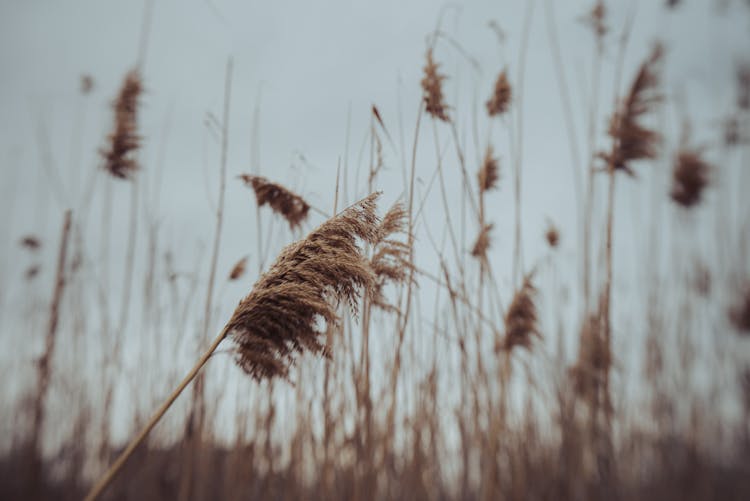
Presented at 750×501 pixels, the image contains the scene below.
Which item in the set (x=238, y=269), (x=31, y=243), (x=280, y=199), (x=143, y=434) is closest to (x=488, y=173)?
(x=280, y=199)

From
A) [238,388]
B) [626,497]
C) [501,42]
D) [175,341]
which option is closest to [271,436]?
[238,388]

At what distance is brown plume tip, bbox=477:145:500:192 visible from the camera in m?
2.21

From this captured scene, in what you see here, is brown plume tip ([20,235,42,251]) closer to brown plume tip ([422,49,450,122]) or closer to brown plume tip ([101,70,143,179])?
brown plume tip ([101,70,143,179])

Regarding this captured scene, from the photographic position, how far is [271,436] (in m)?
2.20

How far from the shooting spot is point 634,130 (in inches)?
94.3

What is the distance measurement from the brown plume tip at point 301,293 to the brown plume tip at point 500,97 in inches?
57.8

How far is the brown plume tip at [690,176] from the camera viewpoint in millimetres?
2922

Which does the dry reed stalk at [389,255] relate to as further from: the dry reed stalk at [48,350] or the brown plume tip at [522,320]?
the dry reed stalk at [48,350]

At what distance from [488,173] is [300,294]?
5.04ft

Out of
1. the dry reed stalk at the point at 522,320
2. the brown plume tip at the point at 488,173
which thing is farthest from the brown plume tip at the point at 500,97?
the dry reed stalk at the point at 522,320

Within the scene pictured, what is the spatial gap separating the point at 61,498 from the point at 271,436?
2.22 m

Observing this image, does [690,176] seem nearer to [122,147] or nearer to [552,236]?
[552,236]

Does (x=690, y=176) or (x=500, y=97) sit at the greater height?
Answer: (x=500, y=97)

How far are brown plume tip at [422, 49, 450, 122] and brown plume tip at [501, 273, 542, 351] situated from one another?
2.72 ft
